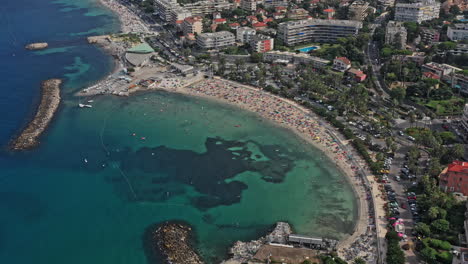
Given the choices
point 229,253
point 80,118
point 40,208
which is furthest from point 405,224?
point 80,118

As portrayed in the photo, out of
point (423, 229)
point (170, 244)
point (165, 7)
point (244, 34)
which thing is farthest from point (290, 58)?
point (170, 244)

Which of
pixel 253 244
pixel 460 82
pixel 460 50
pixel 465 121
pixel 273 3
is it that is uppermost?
pixel 273 3

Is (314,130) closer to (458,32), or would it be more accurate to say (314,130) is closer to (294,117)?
(294,117)

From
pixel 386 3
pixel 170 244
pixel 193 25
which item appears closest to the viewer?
pixel 170 244

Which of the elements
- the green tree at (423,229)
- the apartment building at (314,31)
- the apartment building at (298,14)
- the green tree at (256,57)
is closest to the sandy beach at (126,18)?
the green tree at (256,57)

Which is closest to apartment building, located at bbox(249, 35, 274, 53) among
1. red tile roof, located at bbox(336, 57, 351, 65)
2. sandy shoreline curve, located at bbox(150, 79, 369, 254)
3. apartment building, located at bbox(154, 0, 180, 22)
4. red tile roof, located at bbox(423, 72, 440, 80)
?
sandy shoreline curve, located at bbox(150, 79, 369, 254)

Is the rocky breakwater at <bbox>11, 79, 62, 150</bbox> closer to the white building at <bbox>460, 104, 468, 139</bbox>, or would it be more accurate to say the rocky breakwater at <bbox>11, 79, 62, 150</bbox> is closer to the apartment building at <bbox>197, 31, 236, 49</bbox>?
the apartment building at <bbox>197, 31, 236, 49</bbox>

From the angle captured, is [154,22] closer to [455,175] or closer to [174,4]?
[174,4]
